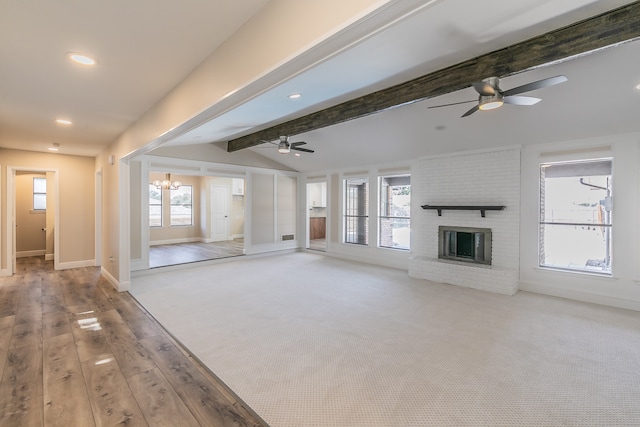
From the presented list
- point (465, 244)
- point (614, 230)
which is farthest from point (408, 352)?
point (614, 230)

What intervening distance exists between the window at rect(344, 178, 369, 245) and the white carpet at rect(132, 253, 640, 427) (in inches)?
105

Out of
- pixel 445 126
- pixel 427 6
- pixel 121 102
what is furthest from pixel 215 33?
pixel 445 126

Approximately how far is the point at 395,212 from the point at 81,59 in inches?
237

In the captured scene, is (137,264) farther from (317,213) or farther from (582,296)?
(582,296)

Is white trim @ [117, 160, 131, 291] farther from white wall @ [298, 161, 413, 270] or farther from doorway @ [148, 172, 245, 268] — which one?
white wall @ [298, 161, 413, 270]

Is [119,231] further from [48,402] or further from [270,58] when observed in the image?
[270,58]

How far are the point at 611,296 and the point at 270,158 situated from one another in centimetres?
735

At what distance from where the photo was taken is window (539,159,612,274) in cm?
439

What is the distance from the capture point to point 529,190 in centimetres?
491

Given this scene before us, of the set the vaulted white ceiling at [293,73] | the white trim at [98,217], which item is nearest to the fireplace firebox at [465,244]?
the vaulted white ceiling at [293,73]

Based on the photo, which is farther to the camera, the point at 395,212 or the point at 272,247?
the point at 272,247

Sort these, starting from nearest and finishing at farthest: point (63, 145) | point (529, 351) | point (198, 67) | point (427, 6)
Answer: point (427, 6)
point (198, 67)
point (529, 351)
point (63, 145)

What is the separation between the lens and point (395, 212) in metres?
6.95

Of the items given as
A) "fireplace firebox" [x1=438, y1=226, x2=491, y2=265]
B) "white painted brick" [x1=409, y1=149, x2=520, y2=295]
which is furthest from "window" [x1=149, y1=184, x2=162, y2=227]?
"fireplace firebox" [x1=438, y1=226, x2=491, y2=265]
